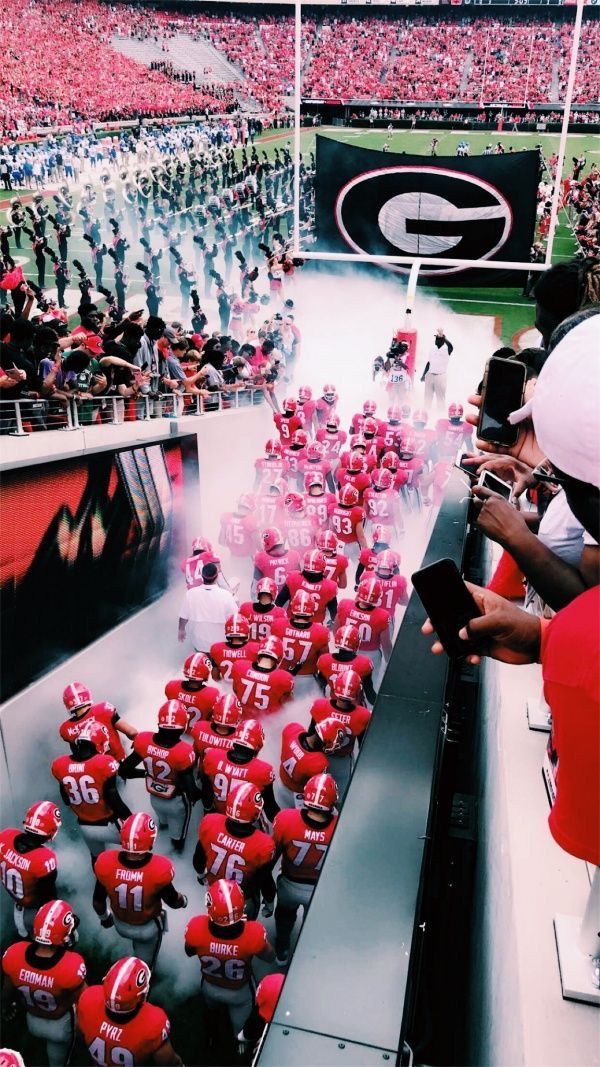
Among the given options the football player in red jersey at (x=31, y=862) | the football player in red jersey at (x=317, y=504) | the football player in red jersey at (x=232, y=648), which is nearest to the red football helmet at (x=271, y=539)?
the football player in red jersey at (x=317, y=504)

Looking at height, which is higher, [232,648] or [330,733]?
[330,733]

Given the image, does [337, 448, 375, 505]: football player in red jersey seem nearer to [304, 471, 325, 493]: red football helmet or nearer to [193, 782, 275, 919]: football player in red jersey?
[304, 471, 325, 493]: red football helmet

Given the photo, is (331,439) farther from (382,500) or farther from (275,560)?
(275,560)

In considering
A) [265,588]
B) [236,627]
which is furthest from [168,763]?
[265,588]

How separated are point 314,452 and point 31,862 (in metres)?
5.19

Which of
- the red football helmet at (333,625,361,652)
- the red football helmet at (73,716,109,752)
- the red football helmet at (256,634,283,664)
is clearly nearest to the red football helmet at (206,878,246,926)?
the red football helmet at (73,716,109,752)

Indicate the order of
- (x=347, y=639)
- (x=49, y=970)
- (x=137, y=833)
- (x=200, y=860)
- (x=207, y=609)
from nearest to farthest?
(x=49, y=970) → (x=137, y=833) → (x=200, y=860) → (x=347, y=639) → (x=207, y=609)

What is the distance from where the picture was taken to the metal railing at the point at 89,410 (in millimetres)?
6570

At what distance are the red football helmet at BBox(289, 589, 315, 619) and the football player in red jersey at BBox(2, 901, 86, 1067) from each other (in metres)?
Result: 2.56

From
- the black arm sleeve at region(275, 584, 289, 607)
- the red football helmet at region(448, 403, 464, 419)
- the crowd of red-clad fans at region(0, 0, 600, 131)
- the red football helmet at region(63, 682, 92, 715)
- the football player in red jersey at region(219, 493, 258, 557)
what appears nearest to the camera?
the red football helmet at region(63, 682, 92, 715)

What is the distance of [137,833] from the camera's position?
3.81m

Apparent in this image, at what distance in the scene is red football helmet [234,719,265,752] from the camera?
4.30 metres

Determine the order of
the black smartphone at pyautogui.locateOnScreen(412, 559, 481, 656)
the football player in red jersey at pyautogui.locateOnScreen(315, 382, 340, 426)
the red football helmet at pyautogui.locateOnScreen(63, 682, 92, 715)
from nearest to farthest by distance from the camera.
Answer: the black smartphone at pyautogui.locateOnScreen(412, 559, 481, 656) < the red football helmet at pyautogui.locateOnScreen(63, 682, 92, 715) < the football player in red jersey at pyautogui.locateOnScreen(315, 382, 340, 426)

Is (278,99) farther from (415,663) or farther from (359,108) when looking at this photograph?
(415,663)
